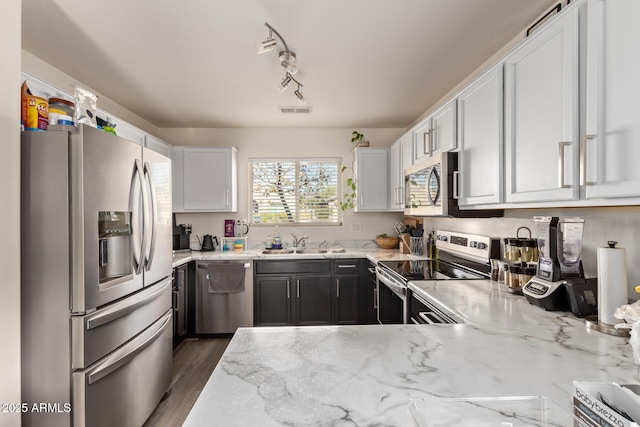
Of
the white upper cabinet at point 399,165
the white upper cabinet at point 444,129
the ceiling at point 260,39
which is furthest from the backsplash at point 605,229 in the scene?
the white upper cabinet at point 399,165

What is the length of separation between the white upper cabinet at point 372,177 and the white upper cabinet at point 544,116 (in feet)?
7.27

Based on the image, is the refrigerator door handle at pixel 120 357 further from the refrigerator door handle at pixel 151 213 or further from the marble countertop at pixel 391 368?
the marble countertop at pixel 391 368

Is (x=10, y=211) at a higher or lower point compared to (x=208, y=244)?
higher

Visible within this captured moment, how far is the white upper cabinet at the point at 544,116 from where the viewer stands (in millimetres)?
1142

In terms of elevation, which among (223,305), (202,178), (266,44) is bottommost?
(223,305)

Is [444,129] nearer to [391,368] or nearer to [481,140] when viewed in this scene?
[481,140]

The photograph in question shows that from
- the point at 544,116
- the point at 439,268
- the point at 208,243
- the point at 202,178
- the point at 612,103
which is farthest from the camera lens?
the point at 208,243

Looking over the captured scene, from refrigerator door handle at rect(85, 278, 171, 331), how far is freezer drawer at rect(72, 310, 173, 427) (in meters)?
0.18

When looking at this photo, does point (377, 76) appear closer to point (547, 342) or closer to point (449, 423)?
point (547, 342)

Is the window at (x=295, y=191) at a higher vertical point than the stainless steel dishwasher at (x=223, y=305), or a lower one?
higher

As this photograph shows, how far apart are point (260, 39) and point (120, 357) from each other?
77.2 inches

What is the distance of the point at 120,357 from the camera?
1.64m

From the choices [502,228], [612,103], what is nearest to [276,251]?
[502,228]

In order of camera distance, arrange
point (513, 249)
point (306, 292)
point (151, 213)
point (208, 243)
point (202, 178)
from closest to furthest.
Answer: point (513, 249) → point (151, 213) → point (306, 292) → point (202, 178) → point (208, 243)
